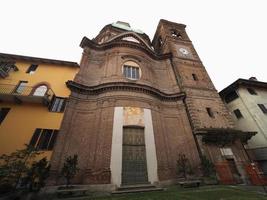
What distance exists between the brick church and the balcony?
1858 millimetres

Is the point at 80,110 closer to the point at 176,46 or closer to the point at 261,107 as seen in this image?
the point at 176,46

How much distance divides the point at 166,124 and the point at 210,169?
484 cm

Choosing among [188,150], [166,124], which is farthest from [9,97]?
[188,150]

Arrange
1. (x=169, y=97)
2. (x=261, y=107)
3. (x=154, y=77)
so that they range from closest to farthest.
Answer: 1. (x=169, y=97)
2. (x=154, y=77)
3. (x=261, y=107)

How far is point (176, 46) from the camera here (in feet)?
74.9

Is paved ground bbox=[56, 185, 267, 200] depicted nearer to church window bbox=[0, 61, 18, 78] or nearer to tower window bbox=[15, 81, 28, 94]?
tower window bbox=[15, 81, 28, 94]

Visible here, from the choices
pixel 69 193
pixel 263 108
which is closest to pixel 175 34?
pixel 263 108

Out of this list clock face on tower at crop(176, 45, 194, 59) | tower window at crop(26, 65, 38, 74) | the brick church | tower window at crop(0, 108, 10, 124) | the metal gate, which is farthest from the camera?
clock face on tower at crop(176, 45, 194, 59)

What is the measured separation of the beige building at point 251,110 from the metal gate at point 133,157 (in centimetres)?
1304

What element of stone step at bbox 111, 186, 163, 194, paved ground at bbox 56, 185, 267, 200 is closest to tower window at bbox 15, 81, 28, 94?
paved ground at bbox 56, 185, 267, 200

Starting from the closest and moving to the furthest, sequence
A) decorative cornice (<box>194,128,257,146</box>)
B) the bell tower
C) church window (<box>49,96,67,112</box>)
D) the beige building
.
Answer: church window (<box>49,96,67,112</box>)
decorative cornice (<box>194,128,257,146</box>)
the bell tower
the beige building

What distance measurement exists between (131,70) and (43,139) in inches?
412

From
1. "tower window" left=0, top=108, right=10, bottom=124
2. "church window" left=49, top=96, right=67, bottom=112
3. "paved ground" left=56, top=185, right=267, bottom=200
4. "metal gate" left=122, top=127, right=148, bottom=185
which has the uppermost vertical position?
"church window" left=49, top=96, right=67, bottom=112

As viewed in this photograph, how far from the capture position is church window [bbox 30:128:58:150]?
10594mm
